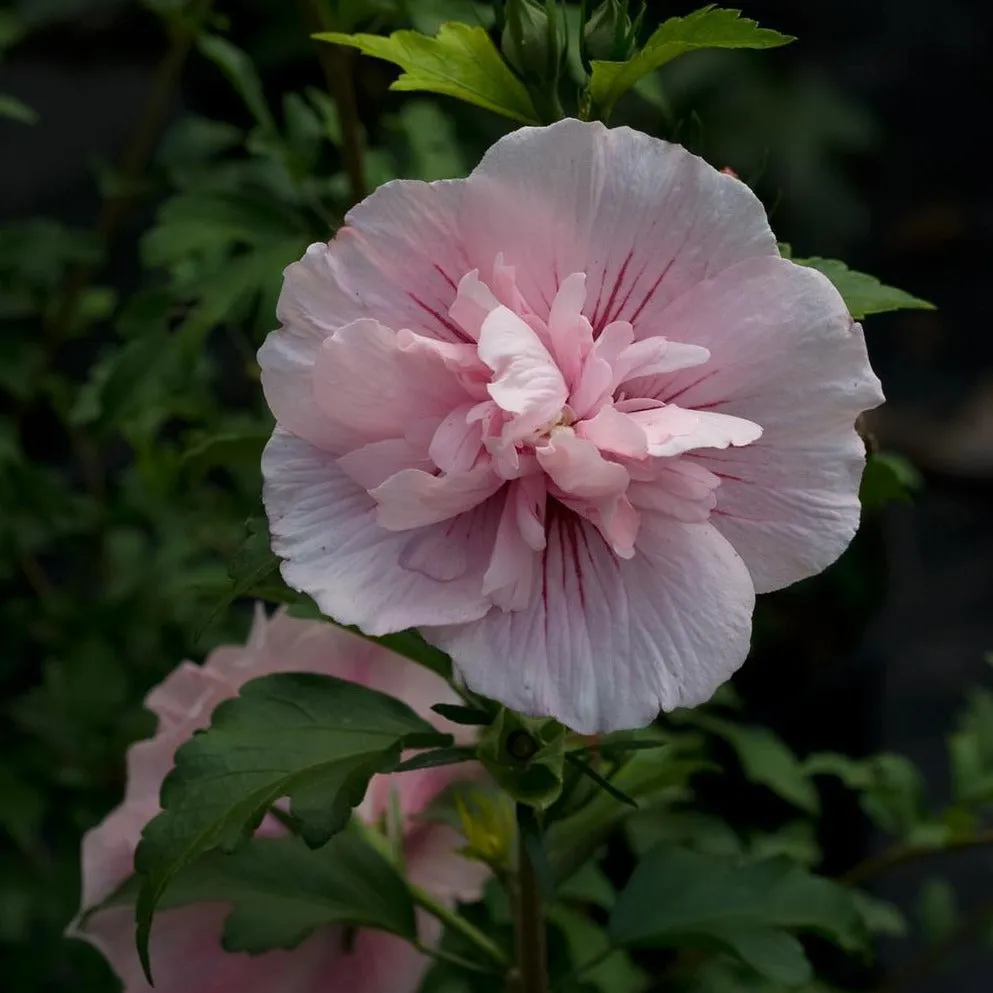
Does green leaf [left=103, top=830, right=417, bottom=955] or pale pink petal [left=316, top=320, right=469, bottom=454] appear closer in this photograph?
pale pink petal [left=316, top=320, right=469, bottom=454]

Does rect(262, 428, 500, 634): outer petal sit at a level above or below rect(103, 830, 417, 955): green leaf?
above

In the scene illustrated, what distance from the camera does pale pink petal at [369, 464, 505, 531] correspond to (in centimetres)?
43

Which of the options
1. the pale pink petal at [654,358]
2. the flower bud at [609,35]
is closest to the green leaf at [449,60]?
the flower bud at [609,35]

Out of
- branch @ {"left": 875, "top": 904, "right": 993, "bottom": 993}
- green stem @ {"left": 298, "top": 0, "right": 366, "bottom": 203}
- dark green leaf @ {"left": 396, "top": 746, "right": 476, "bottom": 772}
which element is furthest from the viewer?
branch @ {"left": 875, "top": 904, "right": 993, "bottom": 993}

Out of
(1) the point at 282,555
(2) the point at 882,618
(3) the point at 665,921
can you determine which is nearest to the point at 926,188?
(2) the point at 882,618

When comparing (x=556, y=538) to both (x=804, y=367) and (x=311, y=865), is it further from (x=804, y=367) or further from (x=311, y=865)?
(x=311, y=865)

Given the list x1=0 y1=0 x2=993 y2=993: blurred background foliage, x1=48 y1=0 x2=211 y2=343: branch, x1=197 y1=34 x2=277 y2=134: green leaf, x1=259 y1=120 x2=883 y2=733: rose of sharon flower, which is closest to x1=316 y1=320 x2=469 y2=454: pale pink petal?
x1=259 y1=120 x2=883 y2=733: rose of sharon flower

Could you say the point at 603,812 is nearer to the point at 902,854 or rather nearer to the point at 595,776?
the point at 595,776

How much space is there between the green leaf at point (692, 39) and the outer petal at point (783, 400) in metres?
0.09

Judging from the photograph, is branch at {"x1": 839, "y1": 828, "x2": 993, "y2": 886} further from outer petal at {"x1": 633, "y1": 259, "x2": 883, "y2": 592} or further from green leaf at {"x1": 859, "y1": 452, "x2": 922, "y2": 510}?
outer petal at {"x1": 633, "y1": 259, "x2": 883, "y2": 592}

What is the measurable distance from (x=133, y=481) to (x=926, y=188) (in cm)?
252

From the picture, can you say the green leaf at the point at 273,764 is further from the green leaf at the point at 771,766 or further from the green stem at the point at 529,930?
the green leaf at the point at 771,766

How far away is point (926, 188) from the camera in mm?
3182

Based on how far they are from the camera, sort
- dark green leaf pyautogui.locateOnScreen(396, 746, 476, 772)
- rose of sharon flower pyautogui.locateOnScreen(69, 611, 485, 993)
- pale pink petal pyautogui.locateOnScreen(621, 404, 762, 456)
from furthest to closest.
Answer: rose of sharon flower pyautogui.locateOnScreen(69, 611, 485, 993)
dark green leaf pyautogui.locateOnScreen(396, 746, 476, 772)
pale pink petal pyautogui.locateOnScreen(621, 404, 762, 456)
